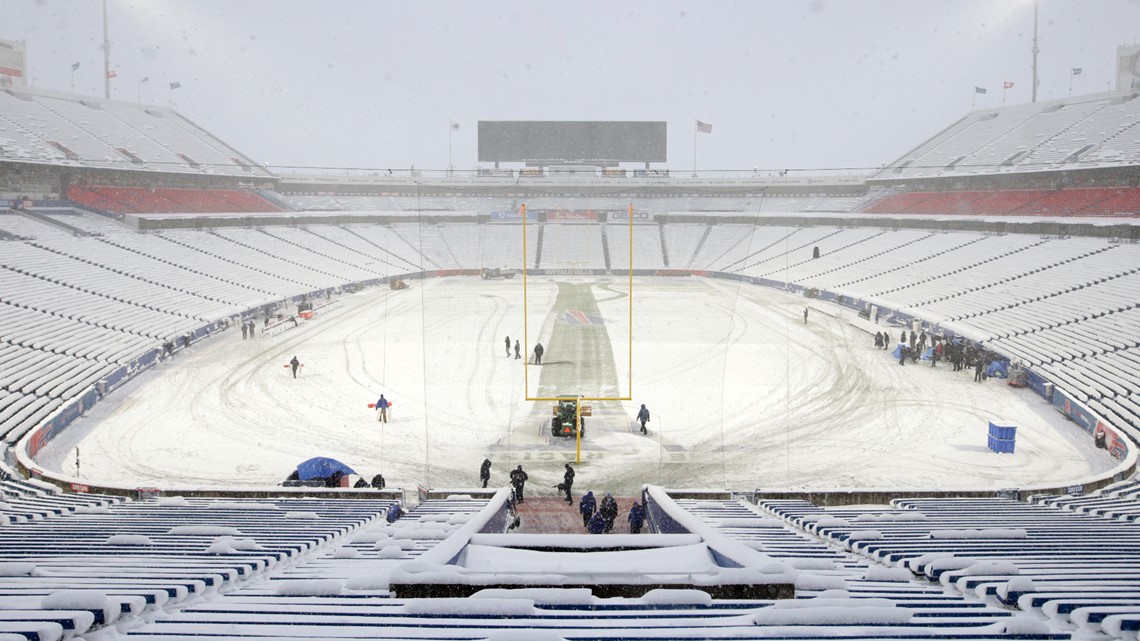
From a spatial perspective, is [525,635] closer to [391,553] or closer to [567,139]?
[391,553]

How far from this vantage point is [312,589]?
13.8ft

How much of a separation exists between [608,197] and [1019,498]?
164 feet

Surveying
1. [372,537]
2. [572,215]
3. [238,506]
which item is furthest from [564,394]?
[572,215]

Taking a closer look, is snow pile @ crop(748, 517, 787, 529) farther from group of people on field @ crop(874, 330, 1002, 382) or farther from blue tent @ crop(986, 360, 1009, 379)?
blue tent @ crop(986, 360, 1009, 379)

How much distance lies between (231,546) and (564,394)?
1158 centimetres

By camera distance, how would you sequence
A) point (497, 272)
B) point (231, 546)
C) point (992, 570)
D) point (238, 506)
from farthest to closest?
point (497, 272) → point (238, 506) → point (231, 546) → point (992, 570)

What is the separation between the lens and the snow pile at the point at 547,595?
3613 mm

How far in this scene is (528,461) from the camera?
15.0 metres

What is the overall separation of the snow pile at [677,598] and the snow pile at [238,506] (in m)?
7.83

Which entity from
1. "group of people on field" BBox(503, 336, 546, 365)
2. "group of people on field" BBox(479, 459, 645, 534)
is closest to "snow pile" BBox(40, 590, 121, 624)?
"group of people on field" BBox(479, 459, 645, 534)

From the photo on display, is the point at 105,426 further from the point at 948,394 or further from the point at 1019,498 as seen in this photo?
the point at 948,394

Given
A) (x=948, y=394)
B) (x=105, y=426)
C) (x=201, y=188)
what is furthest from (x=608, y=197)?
(x=105, y=426)

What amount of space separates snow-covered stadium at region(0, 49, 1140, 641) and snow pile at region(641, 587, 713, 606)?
0.5 inches

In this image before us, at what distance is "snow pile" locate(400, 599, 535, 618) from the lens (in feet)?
11.3
